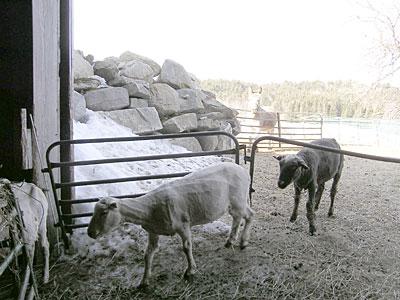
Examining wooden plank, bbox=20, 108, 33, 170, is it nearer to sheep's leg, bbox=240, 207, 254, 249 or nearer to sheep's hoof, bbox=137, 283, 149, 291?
sheep's hoof, bbox=137, 283, 149, 291

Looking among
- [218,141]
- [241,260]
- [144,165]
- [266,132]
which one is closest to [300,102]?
[266,132]

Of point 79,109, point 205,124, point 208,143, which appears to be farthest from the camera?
point 205,124

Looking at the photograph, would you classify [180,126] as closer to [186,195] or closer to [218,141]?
[218,141]

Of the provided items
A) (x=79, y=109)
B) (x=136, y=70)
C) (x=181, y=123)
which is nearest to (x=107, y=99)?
(x=79, y=109)

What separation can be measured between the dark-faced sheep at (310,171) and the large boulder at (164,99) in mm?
5793

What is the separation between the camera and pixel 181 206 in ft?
8.18

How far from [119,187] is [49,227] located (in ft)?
4.45

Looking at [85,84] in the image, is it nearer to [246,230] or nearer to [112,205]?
[246,230]

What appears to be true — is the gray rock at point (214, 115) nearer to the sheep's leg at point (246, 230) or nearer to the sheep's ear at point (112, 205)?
the sheep's leg at point (246, 230)

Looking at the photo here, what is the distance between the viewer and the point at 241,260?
9.61 ft

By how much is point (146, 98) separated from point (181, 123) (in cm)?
127

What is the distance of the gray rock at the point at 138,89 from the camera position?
867cm

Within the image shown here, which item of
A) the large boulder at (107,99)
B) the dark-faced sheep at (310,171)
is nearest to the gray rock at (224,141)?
the large boulder at (107,99)

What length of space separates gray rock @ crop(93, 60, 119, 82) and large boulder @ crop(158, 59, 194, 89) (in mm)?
1811
